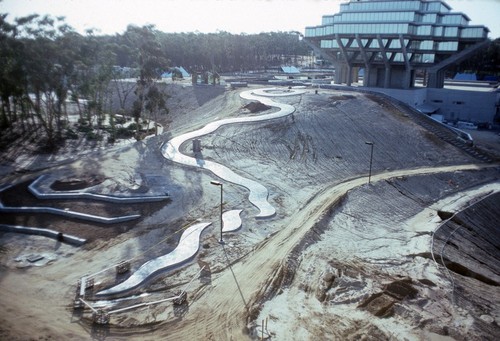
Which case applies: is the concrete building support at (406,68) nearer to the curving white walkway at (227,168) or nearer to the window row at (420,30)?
the window row at (420,30)

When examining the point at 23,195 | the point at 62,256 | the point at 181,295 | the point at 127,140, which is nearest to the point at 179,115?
the point at 127,140

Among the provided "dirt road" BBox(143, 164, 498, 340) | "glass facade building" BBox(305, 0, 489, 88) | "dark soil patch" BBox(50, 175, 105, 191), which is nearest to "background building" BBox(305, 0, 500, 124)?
"glass facade building" BBox(305, 0, 489, 88)

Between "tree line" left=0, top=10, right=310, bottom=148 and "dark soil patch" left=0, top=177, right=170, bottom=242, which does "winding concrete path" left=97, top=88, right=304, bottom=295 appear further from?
"tree line" left=0, top=10, right=310, bottom=148

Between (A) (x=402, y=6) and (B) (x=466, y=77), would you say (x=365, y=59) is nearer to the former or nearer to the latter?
(A) (x=402, y=6)

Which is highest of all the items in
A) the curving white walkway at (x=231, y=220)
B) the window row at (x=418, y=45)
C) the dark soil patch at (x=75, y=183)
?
the window row at (x=418, y=45)

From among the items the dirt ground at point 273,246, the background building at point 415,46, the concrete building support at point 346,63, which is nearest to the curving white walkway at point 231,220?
the dirt ground at point 273,246

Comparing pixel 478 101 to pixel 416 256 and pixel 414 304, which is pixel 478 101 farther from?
pixel 414 304
